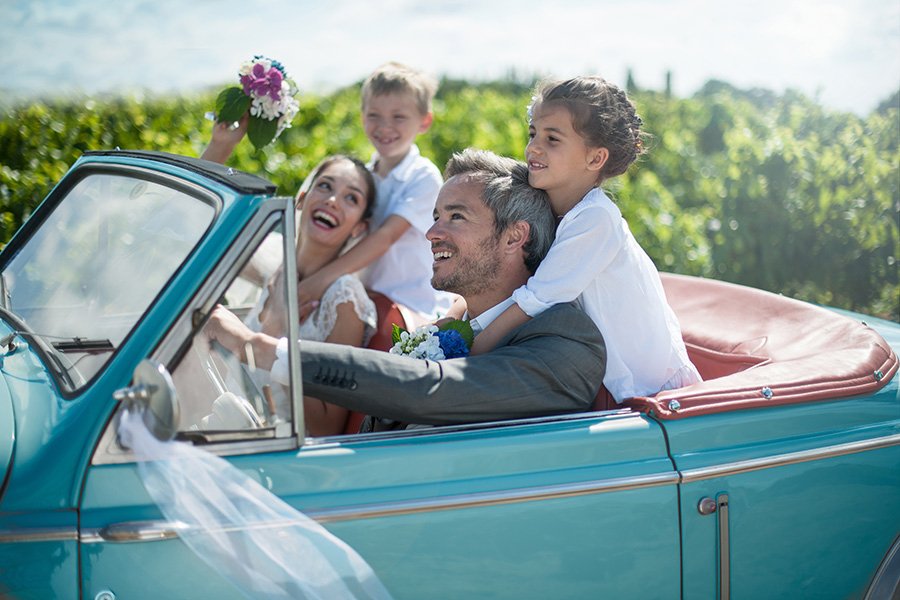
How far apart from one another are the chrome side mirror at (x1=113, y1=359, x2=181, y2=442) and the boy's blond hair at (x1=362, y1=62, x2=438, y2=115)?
287cm

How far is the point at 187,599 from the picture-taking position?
81.7 inches

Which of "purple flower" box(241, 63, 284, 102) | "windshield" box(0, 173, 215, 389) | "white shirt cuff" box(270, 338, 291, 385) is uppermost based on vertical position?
"purple flower" box(241, 63, 284, 102)

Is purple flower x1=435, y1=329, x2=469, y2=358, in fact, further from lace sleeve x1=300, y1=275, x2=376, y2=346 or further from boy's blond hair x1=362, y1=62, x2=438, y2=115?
boy's blond hair x1=362, y1=62, x2=438, y2=115

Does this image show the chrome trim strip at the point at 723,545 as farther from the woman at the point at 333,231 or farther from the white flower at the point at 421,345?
the woman at the point at 333,231

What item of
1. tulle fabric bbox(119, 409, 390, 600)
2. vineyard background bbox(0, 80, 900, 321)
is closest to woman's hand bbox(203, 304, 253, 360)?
tulle fabric bbox(119, 409, 390, 600)

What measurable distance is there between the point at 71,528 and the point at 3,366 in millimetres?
668

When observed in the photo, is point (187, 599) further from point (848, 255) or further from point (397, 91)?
point (848, 255)

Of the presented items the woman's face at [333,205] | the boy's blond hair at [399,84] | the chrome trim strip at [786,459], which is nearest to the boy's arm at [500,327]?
the chrome trim strip at [786,459]

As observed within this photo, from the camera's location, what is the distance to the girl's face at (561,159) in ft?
10.0

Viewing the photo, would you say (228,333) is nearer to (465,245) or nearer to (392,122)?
(465,245)

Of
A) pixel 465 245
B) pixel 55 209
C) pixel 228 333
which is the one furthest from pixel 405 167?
pixel 228 333

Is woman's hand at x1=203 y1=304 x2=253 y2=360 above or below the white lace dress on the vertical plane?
above

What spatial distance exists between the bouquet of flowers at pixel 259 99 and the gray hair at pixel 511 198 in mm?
1106

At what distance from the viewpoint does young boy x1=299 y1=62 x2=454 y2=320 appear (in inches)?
170
